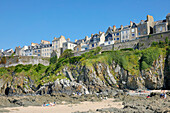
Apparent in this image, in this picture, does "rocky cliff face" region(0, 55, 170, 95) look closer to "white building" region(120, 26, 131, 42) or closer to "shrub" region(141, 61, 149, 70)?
"shrub" region(141, 61, 149, 70)

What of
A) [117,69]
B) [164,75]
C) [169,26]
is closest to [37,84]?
[117,69]

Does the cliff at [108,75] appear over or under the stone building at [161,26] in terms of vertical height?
under

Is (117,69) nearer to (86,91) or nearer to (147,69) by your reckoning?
(147,69)

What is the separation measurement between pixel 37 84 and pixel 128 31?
23.8 m

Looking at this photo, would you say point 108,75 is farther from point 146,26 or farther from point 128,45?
point 146,26

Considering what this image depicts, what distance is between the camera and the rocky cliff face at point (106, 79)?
30812mm

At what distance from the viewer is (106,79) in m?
32.7

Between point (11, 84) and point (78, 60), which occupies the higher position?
point (78, 60)

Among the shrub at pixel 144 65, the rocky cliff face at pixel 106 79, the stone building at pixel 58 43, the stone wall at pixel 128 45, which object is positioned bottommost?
the rocky cliff face at pixel 106 79

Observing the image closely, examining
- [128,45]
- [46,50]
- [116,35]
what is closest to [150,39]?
[128,45]

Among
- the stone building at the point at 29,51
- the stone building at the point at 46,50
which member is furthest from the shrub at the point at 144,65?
the stone building at the point at 29,51

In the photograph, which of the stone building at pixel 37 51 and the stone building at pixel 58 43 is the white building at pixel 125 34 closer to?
the stone building at pixel 58 43

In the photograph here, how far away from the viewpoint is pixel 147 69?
3181cm

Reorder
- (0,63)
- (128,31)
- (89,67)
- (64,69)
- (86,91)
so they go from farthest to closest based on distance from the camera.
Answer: (0,63) < (128,31) < (64,69) < (89,67) < (86,91)
